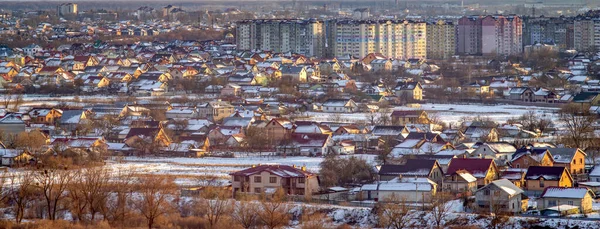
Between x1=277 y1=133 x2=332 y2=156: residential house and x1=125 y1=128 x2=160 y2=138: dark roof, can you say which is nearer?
x1=277 y1=133 x2=332 y2=156: residential house

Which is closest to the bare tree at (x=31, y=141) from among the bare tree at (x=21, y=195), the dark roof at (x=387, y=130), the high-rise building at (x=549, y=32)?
the bare tree at (x=21, y=195)

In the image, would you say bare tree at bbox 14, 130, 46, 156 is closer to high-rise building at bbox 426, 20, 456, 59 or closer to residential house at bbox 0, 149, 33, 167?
residential house at bbox 0, 149, 33, 167

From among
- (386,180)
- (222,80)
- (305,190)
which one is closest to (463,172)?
(386,180)

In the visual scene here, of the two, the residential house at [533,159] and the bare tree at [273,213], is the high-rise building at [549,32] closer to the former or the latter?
the residential house at [533,159]

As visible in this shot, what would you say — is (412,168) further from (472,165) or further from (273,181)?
(273,181)

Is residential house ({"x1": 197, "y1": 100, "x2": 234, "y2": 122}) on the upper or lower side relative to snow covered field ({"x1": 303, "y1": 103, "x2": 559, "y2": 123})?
upper

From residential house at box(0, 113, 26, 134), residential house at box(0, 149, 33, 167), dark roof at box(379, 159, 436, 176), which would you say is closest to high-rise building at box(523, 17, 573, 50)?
residential house at box(0, 113, 26, 134)

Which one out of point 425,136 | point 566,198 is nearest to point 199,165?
point 425,136
